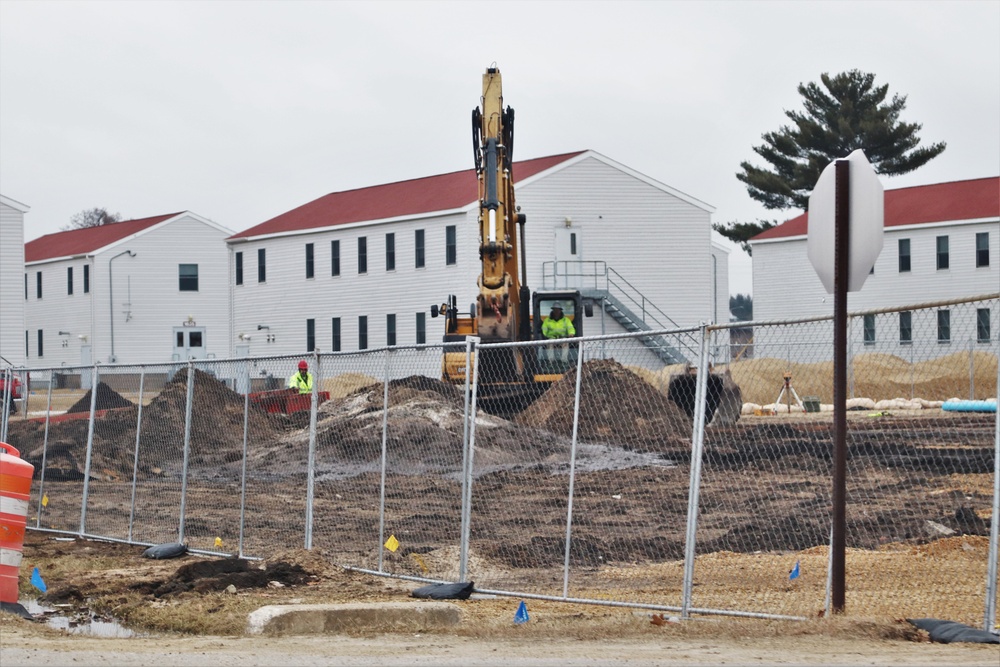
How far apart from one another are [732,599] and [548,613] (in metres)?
1.39

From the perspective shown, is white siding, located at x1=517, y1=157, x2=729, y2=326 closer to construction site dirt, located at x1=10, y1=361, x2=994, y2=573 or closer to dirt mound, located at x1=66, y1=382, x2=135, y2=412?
construction site dirt, located at x1=10, y1=361, x2=994, y2=573

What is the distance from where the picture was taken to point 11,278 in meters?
51.9

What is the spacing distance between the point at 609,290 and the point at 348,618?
135 ft

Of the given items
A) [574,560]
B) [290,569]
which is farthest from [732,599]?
[290,569]

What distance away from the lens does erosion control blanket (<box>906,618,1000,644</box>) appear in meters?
7.93

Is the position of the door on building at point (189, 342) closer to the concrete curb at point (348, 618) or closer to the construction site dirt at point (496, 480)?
the construction site dirt at point (496, 480)

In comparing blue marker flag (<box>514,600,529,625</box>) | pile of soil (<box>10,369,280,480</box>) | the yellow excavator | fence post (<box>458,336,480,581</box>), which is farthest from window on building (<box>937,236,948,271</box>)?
blue marker flag (<box>514,600,529,625</box>)

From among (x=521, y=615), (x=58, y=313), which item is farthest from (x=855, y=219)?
(x=58, y=313)

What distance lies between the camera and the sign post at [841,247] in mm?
8359

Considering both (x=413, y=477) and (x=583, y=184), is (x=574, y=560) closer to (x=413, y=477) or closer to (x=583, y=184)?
(x=413, y=477)

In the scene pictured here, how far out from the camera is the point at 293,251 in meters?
55.0

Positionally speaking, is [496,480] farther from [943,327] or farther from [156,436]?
[943,327]

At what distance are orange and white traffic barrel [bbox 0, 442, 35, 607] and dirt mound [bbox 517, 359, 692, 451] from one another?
31.1 ft

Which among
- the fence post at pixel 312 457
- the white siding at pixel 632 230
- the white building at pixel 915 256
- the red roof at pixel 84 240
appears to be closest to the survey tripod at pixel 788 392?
the fence post at pixel 312 457
